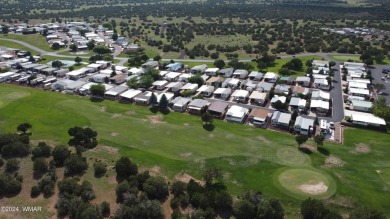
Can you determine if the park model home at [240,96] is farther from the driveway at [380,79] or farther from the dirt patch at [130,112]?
the driveway at [380,79]

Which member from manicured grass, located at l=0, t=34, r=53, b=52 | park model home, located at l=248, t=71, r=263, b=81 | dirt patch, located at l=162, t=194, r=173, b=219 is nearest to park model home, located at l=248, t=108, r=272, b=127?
park model home, located at l=248, t=71, r=263, b=81

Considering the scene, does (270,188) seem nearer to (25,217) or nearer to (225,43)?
(25,217)

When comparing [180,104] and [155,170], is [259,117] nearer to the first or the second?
[180,104]

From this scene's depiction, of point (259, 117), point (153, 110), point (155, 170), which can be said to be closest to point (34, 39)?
point (153, 110)

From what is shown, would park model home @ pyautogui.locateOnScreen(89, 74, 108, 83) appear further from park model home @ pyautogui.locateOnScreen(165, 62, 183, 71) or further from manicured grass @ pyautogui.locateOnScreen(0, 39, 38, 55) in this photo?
manicured grass @ pyautogui.locateOnScreen(0, 39, 38, 55)

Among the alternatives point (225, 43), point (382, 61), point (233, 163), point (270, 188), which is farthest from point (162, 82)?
point (382, 61)
